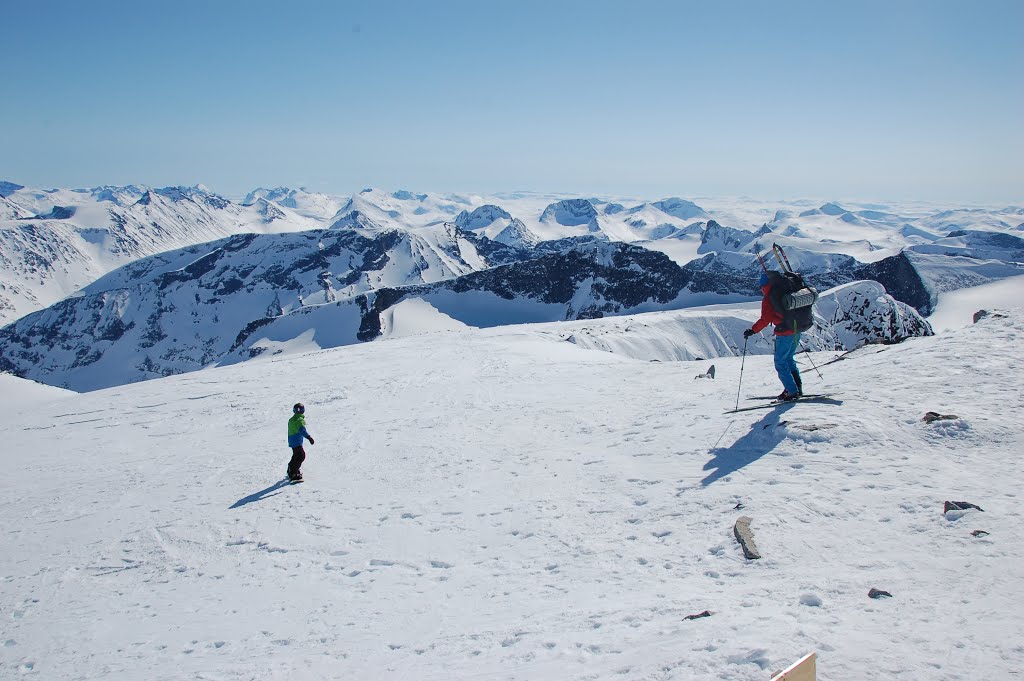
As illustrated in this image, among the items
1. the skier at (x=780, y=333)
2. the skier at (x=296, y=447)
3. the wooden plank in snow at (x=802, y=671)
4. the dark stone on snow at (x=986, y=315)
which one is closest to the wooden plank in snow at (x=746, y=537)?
the wooden plank in snow at (x=802, y=671)

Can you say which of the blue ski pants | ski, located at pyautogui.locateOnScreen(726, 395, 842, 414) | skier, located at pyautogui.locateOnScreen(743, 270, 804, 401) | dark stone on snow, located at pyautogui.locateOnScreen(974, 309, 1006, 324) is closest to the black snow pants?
ski, located at pyautogui.locateOnScreen(726, 395, 842, 414)

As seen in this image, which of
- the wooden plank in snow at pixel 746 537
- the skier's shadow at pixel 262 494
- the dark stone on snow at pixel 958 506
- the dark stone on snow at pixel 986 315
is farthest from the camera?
the dark stone on snow at pixel 986 315

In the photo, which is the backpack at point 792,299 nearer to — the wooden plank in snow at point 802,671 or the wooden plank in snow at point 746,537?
the wooden plank in snow at point 746,537

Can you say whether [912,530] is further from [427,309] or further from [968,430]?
[427,309]

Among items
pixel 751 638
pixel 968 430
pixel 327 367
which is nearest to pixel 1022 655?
pixel 751 638

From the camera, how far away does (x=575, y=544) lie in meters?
8.91

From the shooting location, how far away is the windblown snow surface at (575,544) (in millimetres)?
5887

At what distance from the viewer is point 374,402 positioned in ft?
75.9

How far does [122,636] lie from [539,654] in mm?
6650

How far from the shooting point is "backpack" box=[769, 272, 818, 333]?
450 inches

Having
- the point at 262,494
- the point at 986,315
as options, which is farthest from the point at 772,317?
the point at 262,494

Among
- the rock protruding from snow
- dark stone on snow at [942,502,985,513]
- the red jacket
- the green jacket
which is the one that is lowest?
the rock protruding from snow

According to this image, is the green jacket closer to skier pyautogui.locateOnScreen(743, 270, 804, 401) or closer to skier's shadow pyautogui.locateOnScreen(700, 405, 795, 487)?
skier's shadow pyautogui.locateOnScreen(700, 405, 795, 487)

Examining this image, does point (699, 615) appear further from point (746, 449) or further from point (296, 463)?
point (296, 463)
